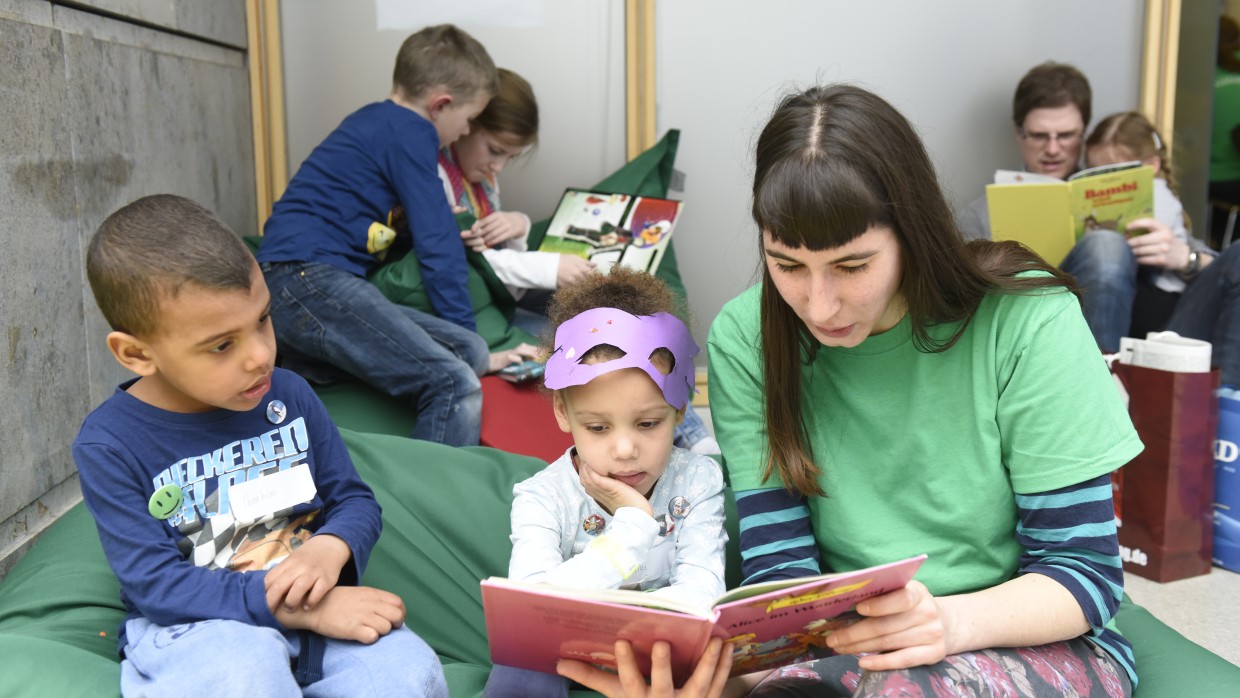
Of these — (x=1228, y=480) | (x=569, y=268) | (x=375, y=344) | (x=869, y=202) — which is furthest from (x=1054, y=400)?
(x=569, y=268)

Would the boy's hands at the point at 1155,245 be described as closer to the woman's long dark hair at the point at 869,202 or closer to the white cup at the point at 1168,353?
the white cup at the point at 1168,353

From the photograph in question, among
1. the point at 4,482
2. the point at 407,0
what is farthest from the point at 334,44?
the point at 4,482

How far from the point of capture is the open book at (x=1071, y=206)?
3.08 m

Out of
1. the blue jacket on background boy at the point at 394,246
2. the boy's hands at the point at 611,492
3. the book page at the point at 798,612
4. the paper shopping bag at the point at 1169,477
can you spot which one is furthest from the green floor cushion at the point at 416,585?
the paper shopping bag at the point at 1169,477

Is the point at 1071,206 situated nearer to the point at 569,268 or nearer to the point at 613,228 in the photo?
the point at 613,228

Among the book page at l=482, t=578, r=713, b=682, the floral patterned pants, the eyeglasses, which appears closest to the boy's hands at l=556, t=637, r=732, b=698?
the book page at l=482, t=578, r=713, b=682

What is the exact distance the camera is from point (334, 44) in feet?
11.8

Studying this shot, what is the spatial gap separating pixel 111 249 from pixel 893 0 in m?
3.11

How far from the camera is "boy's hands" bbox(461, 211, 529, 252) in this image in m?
3.14

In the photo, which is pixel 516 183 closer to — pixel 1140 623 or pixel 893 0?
pixel 893 0

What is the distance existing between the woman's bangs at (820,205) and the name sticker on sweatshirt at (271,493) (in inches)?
28.7

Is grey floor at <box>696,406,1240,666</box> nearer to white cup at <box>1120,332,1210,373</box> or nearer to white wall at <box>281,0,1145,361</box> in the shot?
white cup at <box>1120,332,1210,373</box>

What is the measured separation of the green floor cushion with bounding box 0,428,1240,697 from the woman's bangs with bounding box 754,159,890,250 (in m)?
0.73

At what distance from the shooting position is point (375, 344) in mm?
2656
